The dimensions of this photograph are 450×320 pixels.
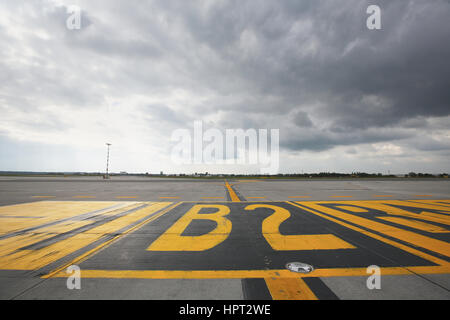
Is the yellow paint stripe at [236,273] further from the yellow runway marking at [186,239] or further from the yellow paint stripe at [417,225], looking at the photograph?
the yellow paint stripe at [417,225]

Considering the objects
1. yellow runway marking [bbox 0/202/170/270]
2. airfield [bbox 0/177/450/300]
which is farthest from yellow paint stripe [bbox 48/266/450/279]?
yellow runway marking [bbox 0/202/170/270]

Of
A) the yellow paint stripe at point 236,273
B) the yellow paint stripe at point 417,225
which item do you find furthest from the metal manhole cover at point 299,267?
the yellow paint stripe at point 417,225

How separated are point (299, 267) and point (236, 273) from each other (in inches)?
40.2

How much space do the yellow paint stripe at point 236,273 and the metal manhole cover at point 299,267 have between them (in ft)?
0.25

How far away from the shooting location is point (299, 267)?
2.82 meters

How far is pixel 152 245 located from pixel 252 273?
7.39 feet

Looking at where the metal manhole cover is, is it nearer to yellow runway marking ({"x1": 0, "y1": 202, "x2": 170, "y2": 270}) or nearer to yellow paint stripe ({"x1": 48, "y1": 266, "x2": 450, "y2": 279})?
yellow paint stripe ({"x1": 48, "y1": 266, "x2": 450, "y2": 279})

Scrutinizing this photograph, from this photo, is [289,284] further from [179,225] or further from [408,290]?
[179,225]

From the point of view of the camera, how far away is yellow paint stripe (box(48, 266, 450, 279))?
2.61m

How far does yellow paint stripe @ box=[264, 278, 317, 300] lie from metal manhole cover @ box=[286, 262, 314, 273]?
0.85 ft

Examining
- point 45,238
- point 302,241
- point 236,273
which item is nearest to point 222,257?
point 236,273

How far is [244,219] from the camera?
5867 mm

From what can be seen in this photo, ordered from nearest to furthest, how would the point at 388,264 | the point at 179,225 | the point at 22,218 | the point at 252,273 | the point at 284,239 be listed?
the point at 252,273 < the point at 388,264 < the point at 284,239 < the point at 179,225 < the point at 22,218
